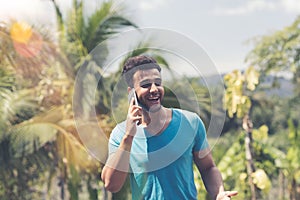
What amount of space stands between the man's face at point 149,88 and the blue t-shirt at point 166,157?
122mm

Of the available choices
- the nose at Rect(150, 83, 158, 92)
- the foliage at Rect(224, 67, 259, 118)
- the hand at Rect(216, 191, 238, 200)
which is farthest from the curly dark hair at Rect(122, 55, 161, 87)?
the foliage at Rect(224, 67, 259, 118)

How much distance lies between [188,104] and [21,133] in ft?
16.7

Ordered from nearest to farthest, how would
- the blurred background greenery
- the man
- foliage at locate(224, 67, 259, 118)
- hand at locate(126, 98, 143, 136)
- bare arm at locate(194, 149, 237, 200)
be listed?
hand at locate(126, 98, 143, 136)
the man
bare arm at locate(194, 149, 237, 200)
the blurred background greenery
foliage at locate(224, 67, 259, 118)

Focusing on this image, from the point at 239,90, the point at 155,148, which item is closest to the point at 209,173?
the point at 155,148

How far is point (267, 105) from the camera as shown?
24.6 meters

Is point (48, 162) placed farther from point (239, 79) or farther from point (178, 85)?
Answer: point (178, 85)

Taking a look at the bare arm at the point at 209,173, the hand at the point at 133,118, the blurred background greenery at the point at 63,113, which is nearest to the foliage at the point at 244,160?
the blurred background greenery at the point at 63,113

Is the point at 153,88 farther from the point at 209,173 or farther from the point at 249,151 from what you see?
the point at 249,151

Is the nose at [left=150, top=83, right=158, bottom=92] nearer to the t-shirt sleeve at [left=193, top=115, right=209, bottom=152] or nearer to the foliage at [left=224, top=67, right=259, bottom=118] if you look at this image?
the t-shirt sleeve at [left=193, top=115, right=209, bottom=152]

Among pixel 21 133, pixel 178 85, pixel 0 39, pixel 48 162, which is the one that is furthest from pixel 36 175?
pixel 178 85

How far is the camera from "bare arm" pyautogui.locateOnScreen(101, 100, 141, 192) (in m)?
2.22

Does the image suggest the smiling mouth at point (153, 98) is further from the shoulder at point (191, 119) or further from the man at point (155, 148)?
the shoulder at point (191, 119)

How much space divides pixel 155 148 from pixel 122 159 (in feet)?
0.49

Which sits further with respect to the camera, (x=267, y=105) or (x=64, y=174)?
(x=267, y=105)
